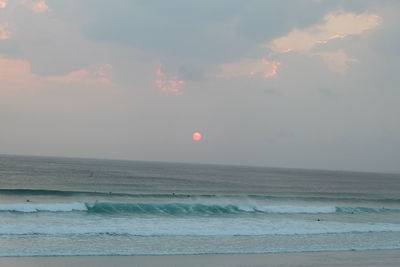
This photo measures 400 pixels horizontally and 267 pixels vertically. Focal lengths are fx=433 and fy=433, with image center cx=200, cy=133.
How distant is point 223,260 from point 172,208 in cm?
1533

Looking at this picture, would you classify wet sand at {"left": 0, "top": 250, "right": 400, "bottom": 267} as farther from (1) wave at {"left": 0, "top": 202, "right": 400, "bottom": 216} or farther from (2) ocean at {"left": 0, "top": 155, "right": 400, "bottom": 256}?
(1) wave at {"left": 0, "top": 202, "right": 400, "bottom": 216}

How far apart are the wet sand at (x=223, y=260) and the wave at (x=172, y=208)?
40.7ft

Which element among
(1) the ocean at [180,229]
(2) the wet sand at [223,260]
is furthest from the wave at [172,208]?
(2) the wet sand at [223,260]

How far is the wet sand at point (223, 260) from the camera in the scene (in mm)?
15461

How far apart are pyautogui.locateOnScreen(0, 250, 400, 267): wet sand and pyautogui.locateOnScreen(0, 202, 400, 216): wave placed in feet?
40.7

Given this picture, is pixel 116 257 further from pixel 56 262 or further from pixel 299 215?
pixel 299 215

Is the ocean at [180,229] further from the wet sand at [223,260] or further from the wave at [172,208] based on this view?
the wet sand at [223,260]

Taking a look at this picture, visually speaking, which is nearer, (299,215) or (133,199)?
(299,215)

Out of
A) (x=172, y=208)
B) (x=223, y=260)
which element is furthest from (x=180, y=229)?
(x=172, y=208)

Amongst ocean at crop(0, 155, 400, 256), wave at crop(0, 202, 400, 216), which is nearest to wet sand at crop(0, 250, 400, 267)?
ocean at crop(0, 155, 400, 256)

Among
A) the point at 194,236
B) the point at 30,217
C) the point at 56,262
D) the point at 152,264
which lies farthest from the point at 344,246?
the point at 30,217

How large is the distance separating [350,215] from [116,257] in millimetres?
23509

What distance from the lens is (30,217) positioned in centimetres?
2489

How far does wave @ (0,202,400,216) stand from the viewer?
92.9 feet
